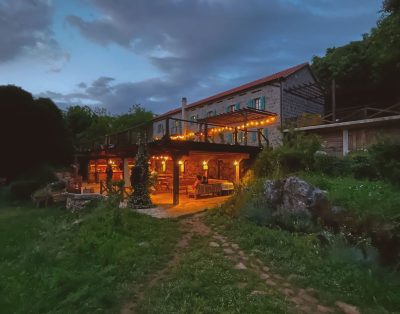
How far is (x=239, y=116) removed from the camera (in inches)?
756

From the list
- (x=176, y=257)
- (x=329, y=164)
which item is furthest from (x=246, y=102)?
(x=176, y=257)

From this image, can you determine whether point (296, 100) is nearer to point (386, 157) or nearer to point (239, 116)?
point (239, 116)

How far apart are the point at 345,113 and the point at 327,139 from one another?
5294 millimetres

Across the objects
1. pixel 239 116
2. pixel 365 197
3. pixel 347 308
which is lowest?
pixel 347 308

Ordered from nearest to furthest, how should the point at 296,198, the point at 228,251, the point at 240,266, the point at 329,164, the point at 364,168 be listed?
the point at 240,266 → the point at 228,251 → the point at 296,198 → the point at 364,168 → the point at 329,164

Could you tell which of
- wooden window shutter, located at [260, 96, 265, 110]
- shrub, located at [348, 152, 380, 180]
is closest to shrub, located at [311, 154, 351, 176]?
shrub, located at [348, 152, 380, 180]

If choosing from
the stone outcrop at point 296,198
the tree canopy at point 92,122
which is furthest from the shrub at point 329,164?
the tree canopy at point 92,122

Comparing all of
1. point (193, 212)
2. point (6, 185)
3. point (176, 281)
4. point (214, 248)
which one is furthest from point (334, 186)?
point (6, 185)

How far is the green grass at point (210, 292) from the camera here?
438cm

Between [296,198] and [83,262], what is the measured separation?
5907 millimetres

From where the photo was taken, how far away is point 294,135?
49.1 feet

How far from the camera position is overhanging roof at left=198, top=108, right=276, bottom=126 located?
1791 cm

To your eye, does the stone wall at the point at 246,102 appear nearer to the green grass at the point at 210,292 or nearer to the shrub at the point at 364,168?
the shrub at the point at 364,168

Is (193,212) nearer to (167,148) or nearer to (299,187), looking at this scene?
(167,148)
